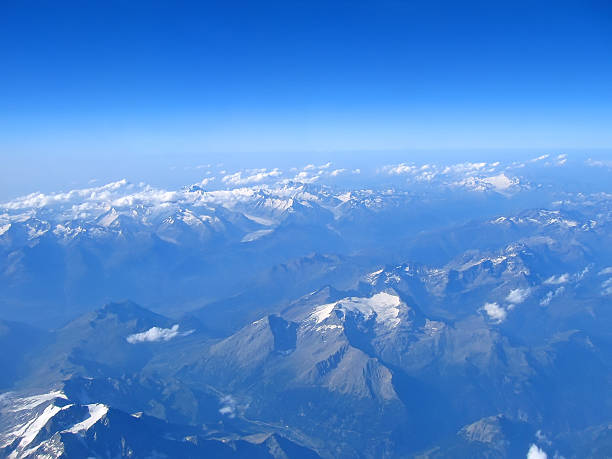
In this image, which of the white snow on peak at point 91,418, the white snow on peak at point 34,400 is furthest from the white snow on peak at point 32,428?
the white snow on peak at point 34,400

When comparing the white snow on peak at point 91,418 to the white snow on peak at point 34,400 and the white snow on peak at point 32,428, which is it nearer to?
the white snow on peak at point 32,428

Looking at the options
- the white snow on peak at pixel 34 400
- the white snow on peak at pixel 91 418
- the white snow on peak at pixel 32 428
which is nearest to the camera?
the white snow on peak at pixel 32 428

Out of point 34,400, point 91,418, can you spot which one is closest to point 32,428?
point 91,418

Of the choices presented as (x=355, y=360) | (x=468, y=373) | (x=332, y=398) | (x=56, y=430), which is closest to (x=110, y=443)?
(x=56, y=430)

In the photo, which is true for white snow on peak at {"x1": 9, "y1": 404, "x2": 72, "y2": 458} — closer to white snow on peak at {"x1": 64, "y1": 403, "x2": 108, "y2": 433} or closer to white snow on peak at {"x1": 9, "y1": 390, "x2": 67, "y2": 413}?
white snow on peak at {"x1": 64, "y1": 403, "x2": 108, "y2": 433}

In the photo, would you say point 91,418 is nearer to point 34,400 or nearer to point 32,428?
point 32,428

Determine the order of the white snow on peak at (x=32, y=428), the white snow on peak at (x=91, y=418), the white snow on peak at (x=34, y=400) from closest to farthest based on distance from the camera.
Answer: the white snow on peak at (x=32, y=428), the white snow on peak at (x=91, y=418), the white snow on peak at (x=34, y=400)

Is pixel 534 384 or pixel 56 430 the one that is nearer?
pixel 56 430

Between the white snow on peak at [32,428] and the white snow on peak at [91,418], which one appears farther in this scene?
the white snow on peak at [91,418]

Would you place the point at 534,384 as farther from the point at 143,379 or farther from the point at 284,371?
the point at 143,379

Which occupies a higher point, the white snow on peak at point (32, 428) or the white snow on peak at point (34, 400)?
the white snow on peak at point (32, 428)
